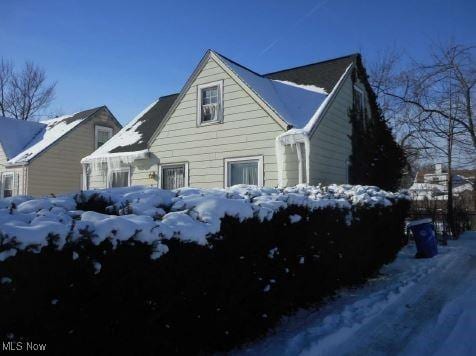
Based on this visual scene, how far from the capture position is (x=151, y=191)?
13.6 ft

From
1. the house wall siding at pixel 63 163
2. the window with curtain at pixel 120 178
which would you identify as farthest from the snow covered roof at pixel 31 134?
the window with curtain at pixel 120 178

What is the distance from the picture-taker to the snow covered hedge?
2.24 meters

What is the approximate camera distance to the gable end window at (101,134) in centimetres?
2125

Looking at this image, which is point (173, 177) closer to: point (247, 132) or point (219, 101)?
point (219, 101)

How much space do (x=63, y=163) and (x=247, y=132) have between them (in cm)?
1290

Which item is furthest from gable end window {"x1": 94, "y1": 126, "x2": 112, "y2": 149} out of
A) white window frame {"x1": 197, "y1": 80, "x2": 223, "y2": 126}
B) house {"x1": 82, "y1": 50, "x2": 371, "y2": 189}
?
white window frame {"x1": 197, "y1": 80, "x2": 223, "y2": 126}

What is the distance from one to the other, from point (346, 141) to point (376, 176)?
6.27 feet

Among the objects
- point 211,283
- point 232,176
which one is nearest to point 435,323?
point 211,283

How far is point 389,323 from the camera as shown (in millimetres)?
4711

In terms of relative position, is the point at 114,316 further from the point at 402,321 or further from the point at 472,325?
the point at 472,325

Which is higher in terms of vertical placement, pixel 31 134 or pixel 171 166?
pixel 31 134

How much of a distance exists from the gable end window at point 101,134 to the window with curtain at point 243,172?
13.2 metres

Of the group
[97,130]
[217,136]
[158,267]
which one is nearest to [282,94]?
[217,136]

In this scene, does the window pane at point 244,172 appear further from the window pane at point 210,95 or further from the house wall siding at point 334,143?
the window pane at point 210,95
